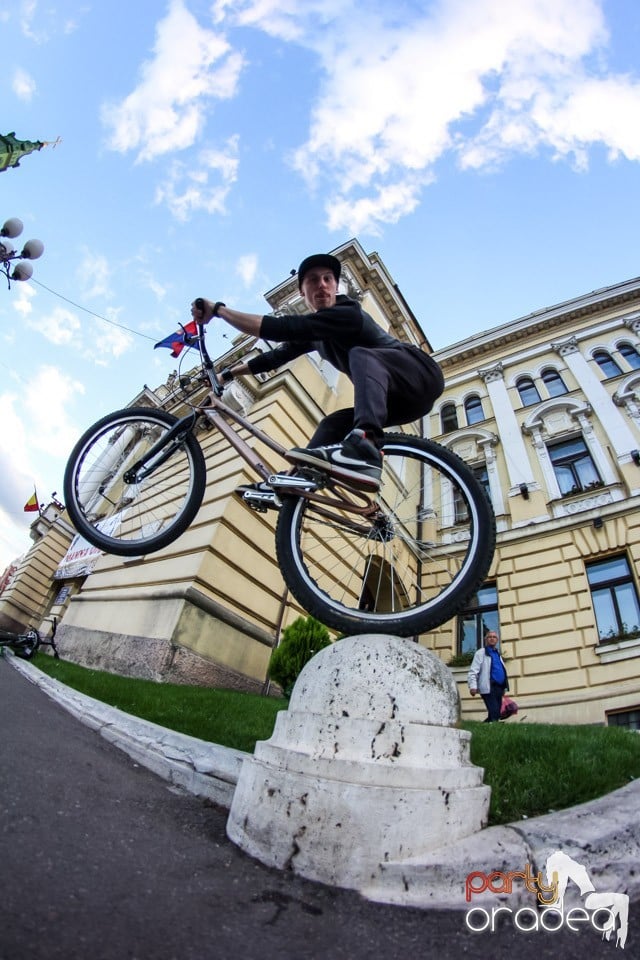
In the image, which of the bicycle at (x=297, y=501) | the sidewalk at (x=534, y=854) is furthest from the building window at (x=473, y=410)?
the sidewalk at (x=534, y=854)

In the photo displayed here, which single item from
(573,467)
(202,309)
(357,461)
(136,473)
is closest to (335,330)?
(357,461)

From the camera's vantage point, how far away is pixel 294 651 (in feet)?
20.4

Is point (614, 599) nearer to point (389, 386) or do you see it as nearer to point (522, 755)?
point (522, 755)

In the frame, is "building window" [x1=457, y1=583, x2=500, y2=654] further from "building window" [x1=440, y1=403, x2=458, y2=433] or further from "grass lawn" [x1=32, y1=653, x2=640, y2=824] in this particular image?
"grass lawn" [x1=32, y1=653, x2=640, y2=824]

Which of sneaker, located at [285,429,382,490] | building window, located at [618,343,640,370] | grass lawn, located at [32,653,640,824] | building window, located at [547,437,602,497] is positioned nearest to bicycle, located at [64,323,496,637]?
sneaker, located at [285,429,382,490]

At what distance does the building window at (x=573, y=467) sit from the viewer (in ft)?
39.8

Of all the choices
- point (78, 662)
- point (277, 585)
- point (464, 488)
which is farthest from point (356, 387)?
point (78, 662)

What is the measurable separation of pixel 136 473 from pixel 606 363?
16567mm

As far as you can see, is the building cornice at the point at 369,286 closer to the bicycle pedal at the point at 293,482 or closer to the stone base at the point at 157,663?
the stone base at the point at 157,663

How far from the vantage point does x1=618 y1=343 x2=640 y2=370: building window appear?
1427 centimetres

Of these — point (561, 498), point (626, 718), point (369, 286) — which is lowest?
point (626, 718)

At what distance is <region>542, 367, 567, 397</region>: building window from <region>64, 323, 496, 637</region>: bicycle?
1319cm

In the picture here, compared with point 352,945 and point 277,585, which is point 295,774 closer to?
point 352,945

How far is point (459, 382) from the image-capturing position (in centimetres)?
1781
